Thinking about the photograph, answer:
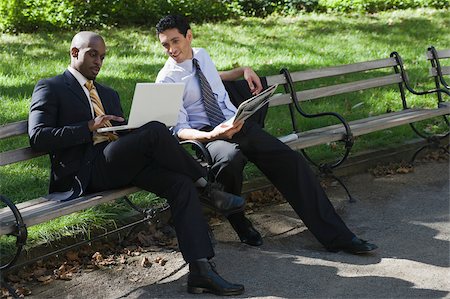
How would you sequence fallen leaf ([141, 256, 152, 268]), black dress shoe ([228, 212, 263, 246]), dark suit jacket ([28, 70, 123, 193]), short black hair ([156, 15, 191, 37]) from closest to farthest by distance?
1. dark suit jacket ([28, 70, 123, 193])
2. fallen leaf ([141, 256, 152, 268])
3. black dress shoe ([228, 212, 263, 246])
4. short black hair ([156, 15, 191, 37])

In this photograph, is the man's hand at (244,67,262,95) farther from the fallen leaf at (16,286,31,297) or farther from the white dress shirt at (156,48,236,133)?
the fallen leaf at (16,286,31,297)

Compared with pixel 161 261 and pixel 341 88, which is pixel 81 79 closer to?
pixel 161 261

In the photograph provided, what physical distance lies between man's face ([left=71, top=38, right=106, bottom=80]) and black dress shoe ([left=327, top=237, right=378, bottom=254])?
1899mm

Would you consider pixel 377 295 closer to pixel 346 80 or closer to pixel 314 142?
pixel 314 142

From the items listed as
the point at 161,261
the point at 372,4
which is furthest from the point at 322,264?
the point at 372,4

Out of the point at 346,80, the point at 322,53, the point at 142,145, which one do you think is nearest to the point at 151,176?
the point at 142,145

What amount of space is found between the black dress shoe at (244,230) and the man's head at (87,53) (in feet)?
4.37

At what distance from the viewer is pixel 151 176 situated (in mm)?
5426

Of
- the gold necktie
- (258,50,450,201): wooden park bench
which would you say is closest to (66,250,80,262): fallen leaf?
the gold necktie

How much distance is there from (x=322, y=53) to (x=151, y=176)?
20.7 ft

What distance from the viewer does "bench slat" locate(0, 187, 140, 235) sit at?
198 inches

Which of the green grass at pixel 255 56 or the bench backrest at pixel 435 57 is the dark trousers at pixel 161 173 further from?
→ the bench backrest at pixel 435 57

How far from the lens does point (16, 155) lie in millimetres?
5512

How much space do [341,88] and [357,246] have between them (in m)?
2.48
